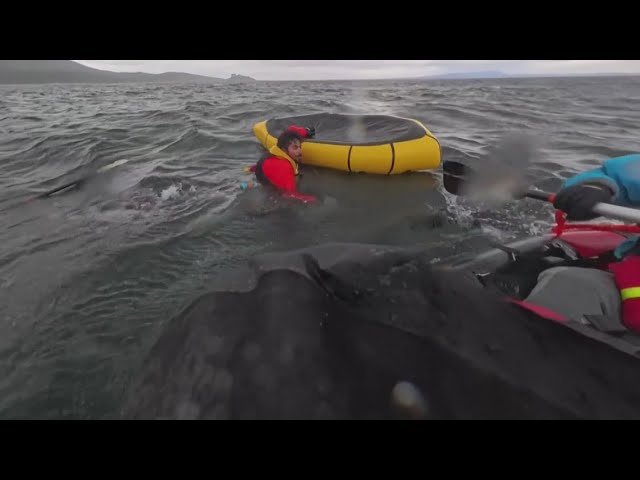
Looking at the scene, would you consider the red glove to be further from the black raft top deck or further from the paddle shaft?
the black raft top deck

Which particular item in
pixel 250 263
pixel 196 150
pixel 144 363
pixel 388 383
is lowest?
pixel 196 150

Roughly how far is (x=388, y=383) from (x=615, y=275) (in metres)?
2.08

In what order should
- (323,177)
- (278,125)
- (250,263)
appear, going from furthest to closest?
(278,125) < (323,177) < (250,263)

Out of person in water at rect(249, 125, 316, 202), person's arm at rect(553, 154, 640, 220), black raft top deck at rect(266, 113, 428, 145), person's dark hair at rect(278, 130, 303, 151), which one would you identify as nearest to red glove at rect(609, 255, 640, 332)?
person's arm at rect(553, 154, 640, 220)

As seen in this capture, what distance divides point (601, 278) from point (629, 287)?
0.16 metres

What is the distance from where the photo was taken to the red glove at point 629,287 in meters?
2.29

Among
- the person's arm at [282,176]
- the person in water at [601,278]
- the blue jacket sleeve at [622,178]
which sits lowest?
the person's arm at [282,176]

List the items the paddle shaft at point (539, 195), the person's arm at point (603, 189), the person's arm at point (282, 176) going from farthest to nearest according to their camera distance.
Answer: the person's arm at point (282, 176), the person's arm at point (603, 189), the paddle shaft at point (539, 195)

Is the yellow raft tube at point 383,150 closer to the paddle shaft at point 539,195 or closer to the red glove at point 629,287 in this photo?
the paddle shaft at point 539,195

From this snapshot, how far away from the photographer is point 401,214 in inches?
213

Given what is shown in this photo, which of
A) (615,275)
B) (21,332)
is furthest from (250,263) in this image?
(615,275)

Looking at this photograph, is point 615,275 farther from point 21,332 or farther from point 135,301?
point 21,332

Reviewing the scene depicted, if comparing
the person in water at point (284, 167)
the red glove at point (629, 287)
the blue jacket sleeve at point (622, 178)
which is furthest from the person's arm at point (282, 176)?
the red glove at point (629, 287)

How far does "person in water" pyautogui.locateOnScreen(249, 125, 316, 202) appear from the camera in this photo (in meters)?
5.77
